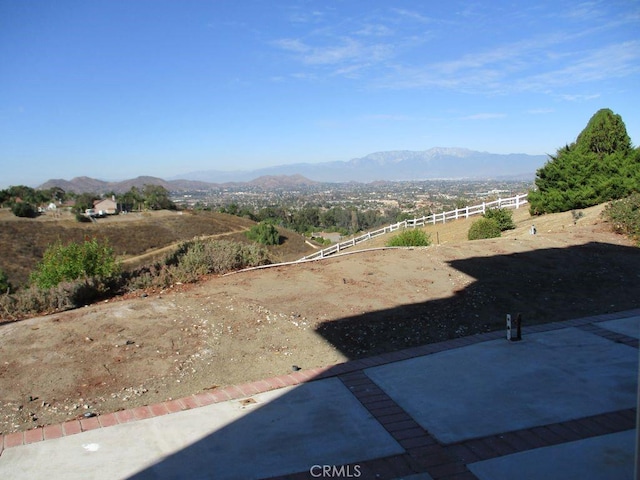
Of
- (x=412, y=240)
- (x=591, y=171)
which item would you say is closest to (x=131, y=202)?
(x=591, y=171)

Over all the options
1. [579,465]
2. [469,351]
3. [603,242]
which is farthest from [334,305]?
[603,242]

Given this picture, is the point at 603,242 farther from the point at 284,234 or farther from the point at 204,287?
the point at 284,234

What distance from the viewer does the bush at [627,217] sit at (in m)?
13.6

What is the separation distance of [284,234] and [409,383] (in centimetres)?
5775

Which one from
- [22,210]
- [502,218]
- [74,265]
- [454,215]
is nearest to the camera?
[74,265]

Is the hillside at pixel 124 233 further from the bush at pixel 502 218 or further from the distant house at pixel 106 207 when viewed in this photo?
the bush at pixel 502 218

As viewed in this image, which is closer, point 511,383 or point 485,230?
point 511,383

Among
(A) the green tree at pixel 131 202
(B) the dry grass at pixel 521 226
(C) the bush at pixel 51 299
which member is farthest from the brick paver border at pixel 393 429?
(A) the green tree at pixel 131 202

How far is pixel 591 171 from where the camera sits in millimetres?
23047

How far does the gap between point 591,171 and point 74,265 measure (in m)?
21.7

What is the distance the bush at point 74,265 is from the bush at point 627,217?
1268 cm

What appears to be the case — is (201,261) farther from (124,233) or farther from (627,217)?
(124,233)

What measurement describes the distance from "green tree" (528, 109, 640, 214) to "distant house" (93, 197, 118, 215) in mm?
61776

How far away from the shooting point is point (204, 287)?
9453 millimetres
